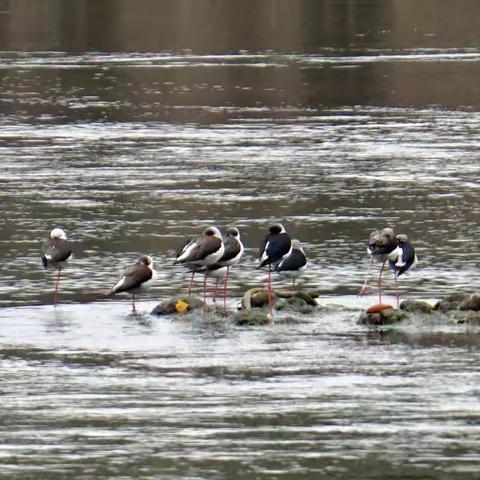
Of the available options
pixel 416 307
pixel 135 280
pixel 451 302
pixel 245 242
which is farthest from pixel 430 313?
pixel 245 242

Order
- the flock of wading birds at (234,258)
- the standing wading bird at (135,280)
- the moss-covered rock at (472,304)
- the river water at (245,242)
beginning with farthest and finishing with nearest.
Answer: the flock of wading birds at (234,258) < the standing wading bird at (135,280) < the moss-covered rock at (472,304) < the river water at (245,242)

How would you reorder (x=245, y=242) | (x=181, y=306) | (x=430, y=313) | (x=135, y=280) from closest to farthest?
(x=430, y=313)
(x=181, y=306)
(x=135, y=280)
(x=245, y=242)

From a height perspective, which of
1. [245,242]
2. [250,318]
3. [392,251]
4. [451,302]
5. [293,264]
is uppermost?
[392,251]

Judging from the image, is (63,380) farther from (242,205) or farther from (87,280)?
(242,205)

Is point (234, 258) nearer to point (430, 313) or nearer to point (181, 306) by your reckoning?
point (181, 306)

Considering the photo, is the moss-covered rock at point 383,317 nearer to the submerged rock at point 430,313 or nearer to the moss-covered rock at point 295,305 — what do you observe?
the submerged rock at point 430,313

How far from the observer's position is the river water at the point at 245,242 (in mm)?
14961

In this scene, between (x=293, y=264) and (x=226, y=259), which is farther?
(x=293, y=264)

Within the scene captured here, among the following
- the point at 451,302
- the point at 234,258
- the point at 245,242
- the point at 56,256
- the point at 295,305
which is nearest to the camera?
the point at 451,302

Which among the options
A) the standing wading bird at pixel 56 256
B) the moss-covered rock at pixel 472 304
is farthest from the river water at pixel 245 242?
the moss-covered rock at pixel 472 304

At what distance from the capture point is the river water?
1496 centimetres

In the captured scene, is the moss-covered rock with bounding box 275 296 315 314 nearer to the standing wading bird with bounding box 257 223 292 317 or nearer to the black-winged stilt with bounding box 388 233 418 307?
the standing wading bird with bounding box 257 223 292 317

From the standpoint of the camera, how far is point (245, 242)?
25.5m

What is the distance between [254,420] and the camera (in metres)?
15.6
